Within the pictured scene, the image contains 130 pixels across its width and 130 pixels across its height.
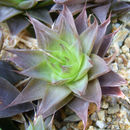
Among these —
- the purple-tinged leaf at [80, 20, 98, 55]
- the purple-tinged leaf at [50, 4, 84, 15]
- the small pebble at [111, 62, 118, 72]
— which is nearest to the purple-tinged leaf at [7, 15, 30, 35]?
the purple-tinged leaf at [50, 4, 84, 15]

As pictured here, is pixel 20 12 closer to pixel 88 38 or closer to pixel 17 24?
pixel 17 24

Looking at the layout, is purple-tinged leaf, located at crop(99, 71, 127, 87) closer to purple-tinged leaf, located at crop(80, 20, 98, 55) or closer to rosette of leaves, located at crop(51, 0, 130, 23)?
purple-tinged leaf, located at crop(80, 20, 98, 55)

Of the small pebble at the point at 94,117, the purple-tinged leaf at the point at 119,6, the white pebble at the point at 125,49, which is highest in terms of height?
the purple-tinged leaf at the point at 119,6

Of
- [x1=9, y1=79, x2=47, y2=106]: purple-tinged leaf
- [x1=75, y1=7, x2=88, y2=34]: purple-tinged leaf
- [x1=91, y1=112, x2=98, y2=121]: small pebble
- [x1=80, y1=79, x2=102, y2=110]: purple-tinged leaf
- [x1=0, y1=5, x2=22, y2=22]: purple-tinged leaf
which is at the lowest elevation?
[x1=91, y1=112, x2=98, y2=121]: small pebble

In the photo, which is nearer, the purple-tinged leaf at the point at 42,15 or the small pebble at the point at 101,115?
the small pebble at the point at 101,115

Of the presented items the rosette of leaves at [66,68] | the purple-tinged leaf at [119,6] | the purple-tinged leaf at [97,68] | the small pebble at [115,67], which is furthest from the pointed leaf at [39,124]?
the purple-tinged leaf at [119,6]

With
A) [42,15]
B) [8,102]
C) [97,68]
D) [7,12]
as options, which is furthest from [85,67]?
[7,12]

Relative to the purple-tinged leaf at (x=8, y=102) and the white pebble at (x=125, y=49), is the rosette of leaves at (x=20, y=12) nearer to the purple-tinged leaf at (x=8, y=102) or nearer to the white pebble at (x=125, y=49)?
the purple-tinged leaf at (x=8, y=102)

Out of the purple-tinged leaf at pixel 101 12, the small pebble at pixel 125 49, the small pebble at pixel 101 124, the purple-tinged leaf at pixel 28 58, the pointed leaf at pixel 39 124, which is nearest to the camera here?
the pointed leaf at pixel 39 124
